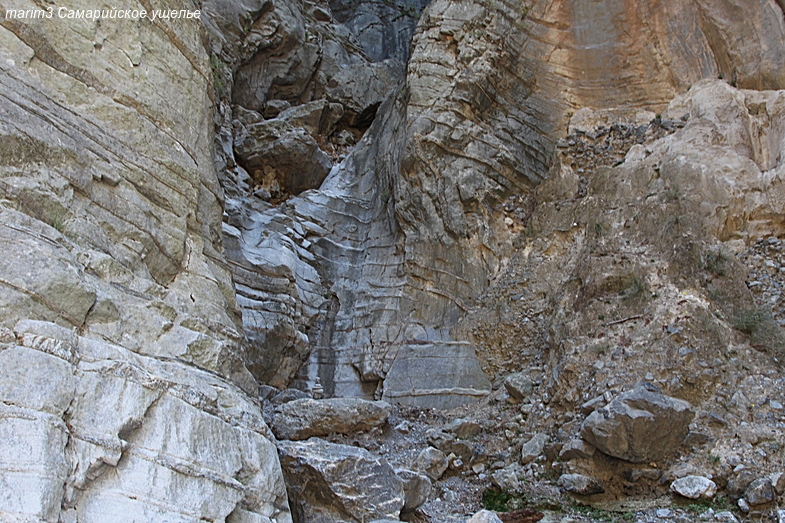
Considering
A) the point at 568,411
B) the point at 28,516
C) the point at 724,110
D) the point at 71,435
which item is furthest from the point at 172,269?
the point at 724,110

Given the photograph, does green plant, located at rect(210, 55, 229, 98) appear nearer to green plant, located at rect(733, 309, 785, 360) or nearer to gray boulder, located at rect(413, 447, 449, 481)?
gray boulder, located at rect(413, 447, 449, 481)

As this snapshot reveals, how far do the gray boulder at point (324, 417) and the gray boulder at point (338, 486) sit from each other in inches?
92.9

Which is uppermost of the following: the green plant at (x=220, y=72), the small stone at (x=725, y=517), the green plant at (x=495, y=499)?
the green plant at (x=220, y=72)

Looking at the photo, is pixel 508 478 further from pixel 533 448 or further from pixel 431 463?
pixel 431 463

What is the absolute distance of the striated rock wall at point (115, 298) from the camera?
446 cm

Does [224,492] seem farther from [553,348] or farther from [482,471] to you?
[553,348]

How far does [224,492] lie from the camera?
5188mm

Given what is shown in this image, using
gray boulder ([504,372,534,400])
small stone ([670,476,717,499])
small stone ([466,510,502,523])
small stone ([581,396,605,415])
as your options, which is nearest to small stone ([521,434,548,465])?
small stone ([581,396,605,415])

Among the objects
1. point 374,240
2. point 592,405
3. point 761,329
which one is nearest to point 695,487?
point 592,405

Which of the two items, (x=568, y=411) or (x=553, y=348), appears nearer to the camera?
(x=568, y=411)

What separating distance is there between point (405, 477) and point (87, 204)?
187 inches

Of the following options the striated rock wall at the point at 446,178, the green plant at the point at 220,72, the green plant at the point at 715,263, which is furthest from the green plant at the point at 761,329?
the green plant at the point at 220,72

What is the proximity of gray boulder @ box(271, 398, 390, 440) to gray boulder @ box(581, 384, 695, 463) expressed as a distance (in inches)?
138

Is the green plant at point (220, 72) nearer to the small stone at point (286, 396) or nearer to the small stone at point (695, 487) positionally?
the small stone at point (286, 396)
